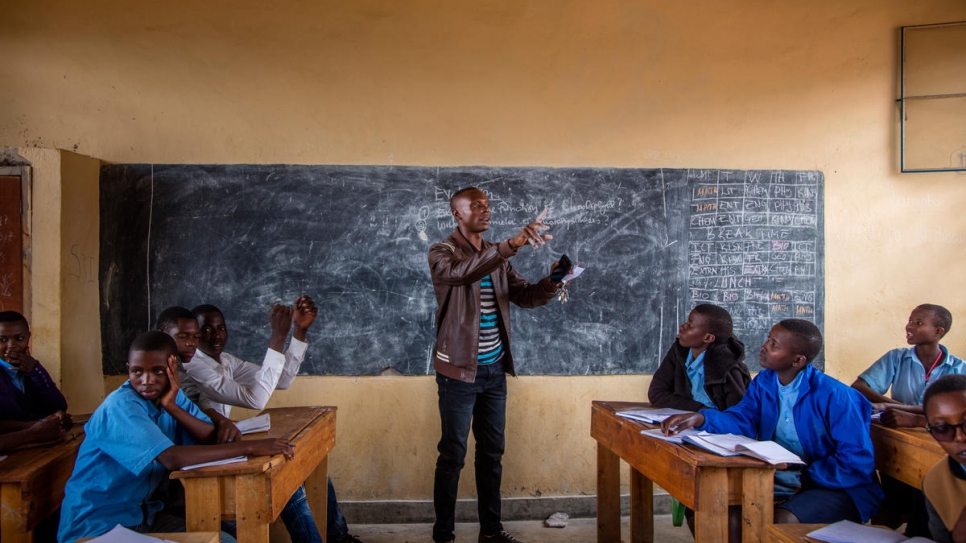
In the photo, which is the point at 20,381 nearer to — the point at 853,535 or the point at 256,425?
the point at 256,425

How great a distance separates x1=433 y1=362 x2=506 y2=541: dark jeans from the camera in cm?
297

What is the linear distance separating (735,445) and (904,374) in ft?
4.59

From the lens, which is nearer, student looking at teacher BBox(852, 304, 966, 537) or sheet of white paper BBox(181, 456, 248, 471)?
sheet of white paper BBox(181, 456, 248, 471)

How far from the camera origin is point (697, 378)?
106 inches

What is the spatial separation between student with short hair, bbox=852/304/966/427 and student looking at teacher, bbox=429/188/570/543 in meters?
1.50

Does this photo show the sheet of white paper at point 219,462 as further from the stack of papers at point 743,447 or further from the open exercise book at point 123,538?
the stack of papers at point 743,447

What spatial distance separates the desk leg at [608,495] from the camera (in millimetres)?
2910

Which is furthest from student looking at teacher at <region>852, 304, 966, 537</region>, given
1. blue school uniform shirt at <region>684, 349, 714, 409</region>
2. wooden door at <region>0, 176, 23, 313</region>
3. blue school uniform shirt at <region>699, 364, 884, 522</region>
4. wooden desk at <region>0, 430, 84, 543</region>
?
wooden door at <region>0, 176, 23, 313</region>

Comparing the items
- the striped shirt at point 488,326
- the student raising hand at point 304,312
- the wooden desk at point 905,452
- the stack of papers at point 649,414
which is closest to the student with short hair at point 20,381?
the student raising hand at point 304,312

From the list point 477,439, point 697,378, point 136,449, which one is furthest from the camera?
point 477,439

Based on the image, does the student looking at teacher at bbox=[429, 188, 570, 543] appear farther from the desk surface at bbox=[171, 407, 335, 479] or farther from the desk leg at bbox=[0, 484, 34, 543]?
the desk leg at bbox=[0, 484, 34, 543]

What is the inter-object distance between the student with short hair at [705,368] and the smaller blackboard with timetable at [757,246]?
1054 millimetres

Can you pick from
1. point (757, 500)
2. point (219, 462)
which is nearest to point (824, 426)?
point (757, 500)

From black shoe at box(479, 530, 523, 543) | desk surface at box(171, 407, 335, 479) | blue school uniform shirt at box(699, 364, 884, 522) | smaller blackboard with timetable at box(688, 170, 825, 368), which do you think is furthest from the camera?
smaller blackboard with timetable at box(688, 170, 825, 368)
